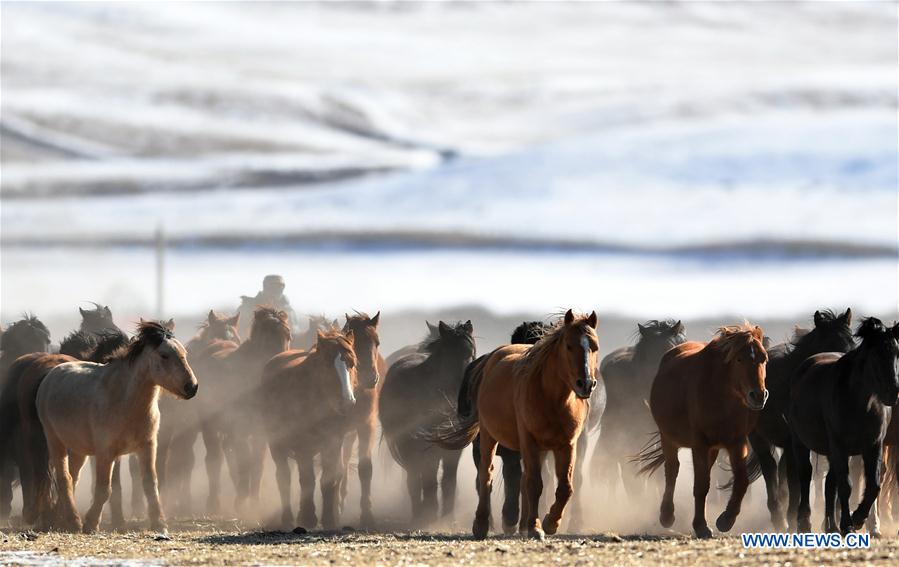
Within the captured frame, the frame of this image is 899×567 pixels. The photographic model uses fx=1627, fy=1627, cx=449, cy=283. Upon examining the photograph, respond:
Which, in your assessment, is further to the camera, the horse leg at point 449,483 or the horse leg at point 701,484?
the horse leg at point 449,483

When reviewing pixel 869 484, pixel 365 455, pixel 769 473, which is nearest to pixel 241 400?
pixel 365 455

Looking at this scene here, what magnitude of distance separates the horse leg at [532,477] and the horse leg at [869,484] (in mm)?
2357

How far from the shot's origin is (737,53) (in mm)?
136250

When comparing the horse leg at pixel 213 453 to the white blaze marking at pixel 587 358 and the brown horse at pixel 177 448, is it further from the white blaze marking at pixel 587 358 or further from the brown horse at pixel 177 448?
the white blaze marking at pixel 587 358

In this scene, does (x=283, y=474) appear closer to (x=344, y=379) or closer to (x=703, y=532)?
(x=344, y=379)

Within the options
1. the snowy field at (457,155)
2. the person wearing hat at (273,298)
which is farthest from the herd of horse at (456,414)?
the snowy field at (457,155)

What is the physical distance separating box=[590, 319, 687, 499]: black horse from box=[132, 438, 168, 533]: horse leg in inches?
229

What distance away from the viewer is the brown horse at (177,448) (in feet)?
57.0

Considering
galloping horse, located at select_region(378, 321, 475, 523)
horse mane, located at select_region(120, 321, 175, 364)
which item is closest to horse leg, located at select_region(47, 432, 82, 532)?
horse mane, located at select_region(120, 321, 175, 364)

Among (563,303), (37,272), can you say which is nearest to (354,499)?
(563,303)

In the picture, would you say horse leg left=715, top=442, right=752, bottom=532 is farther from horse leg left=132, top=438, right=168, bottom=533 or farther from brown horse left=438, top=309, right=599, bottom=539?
horse leg left=132, top=438, right=168, bottom=533

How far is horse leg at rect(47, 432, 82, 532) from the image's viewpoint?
13961 mm

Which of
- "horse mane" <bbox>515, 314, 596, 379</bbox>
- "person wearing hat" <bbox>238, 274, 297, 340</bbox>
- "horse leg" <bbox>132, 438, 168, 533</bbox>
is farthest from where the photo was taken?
"person wearing hat" <bbox>238, 274, 297, 340</bbox>

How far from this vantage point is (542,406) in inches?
474
